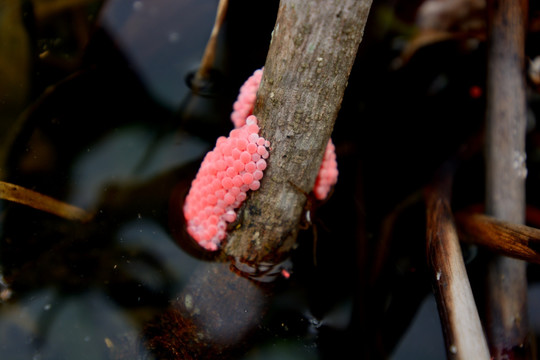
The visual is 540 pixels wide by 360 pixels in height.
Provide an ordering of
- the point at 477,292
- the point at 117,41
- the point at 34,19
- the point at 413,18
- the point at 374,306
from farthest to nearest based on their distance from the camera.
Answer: the point at 413,18, the point at 117,41, the point at 34,19, the point at 374,306, the point at 477,292

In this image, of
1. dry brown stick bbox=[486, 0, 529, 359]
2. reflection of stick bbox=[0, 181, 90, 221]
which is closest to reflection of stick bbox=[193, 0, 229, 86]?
reflection of stick bbox=[0, 181, 90, 221]

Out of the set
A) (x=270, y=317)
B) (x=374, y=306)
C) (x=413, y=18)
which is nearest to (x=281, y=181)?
(x=270, y=317)

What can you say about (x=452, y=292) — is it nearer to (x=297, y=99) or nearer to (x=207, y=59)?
(x=297, y=99)

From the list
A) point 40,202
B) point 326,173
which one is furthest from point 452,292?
point 40,202

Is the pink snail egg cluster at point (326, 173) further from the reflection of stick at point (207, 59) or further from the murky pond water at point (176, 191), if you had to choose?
the reflection of stick at point (207, 59)

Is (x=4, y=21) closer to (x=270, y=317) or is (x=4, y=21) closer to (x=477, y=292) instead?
(x=270, y=317)
